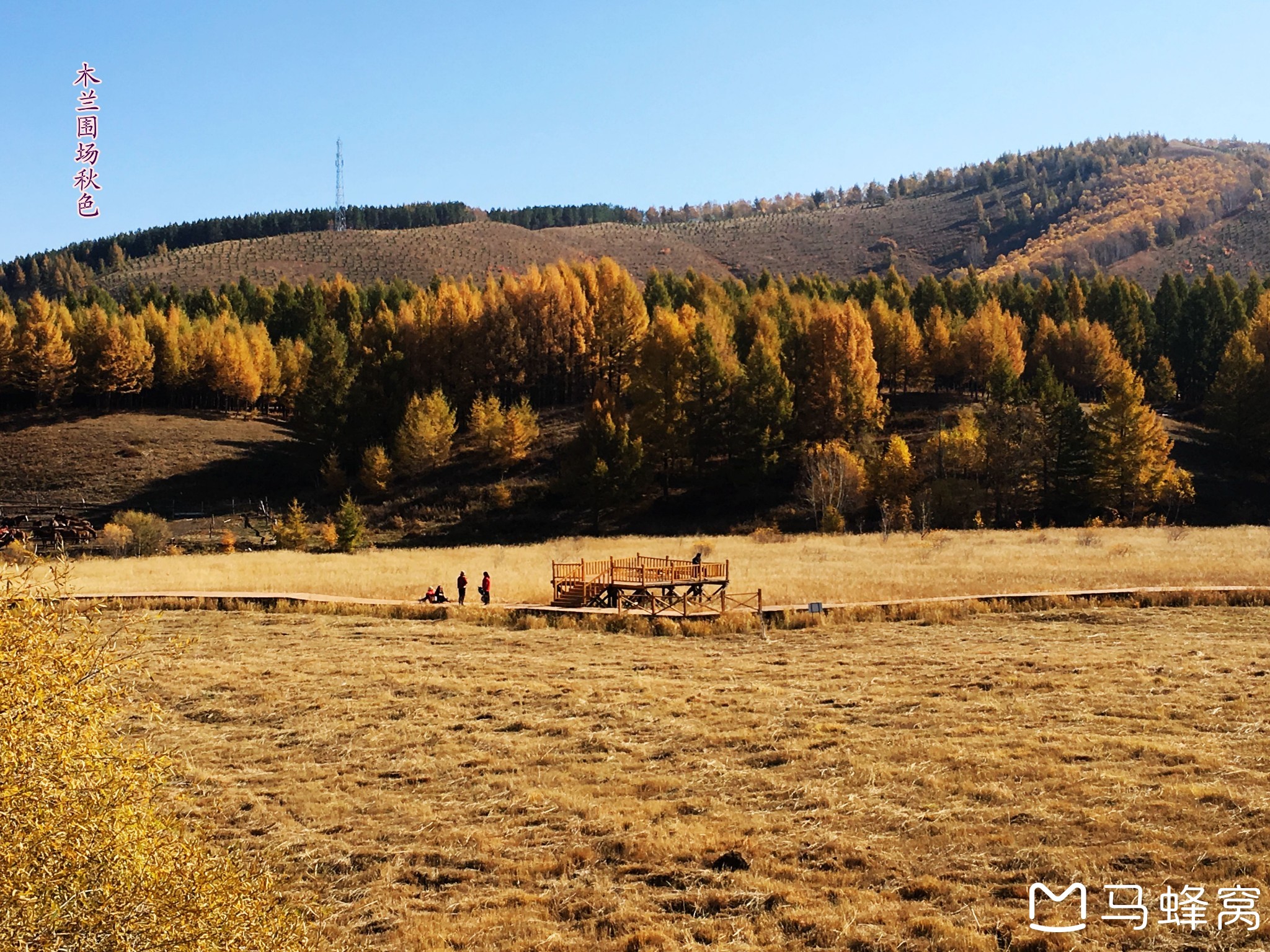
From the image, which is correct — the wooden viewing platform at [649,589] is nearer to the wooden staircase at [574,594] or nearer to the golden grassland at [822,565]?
the wooden staircase at [574,594]

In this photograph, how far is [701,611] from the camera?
28.9 metres

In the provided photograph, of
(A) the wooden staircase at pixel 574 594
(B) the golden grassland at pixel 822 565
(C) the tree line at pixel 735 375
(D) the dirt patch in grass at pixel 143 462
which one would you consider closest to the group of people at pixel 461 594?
(B) the golden grassland at pixel 822 565

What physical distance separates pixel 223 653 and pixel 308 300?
339ft

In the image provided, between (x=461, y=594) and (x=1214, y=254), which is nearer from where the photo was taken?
(x=461, y=594)

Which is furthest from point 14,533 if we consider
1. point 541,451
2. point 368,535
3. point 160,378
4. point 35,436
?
point 160,378

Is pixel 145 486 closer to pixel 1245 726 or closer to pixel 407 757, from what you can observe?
pixel 407 757

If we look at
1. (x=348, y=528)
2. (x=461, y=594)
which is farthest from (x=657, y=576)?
(x=348, y=528)

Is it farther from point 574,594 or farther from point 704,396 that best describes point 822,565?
point 704,396

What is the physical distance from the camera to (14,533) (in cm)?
4441

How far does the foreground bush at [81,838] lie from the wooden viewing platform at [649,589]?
74.3 ft

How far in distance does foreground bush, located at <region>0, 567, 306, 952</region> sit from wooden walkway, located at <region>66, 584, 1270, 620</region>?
2217 cm

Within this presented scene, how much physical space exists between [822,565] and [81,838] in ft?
114

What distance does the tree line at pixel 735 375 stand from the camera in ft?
202

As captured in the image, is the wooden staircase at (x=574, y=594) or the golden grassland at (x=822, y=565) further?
the golden grassland at (x=822, y=565)
